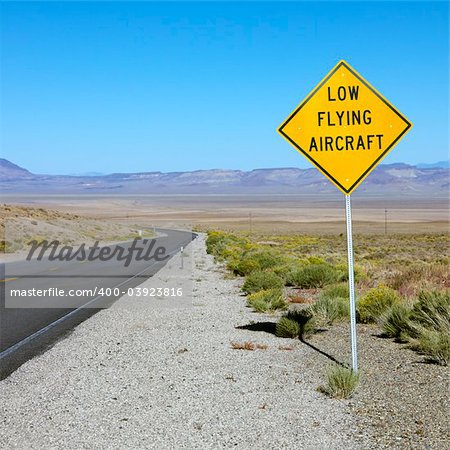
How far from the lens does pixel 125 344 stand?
9.93 metres

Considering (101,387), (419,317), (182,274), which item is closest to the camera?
(101,387)

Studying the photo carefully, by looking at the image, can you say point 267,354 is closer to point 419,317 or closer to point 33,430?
point 419,317

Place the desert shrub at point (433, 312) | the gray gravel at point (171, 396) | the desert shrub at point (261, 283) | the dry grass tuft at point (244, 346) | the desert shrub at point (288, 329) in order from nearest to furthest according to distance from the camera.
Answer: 1. the gray gravel at point (171, 396)
2. the desert shrub at point (433, 312)
3. the dry grass tuft at point (244, 346)
4. the desert shrub at point (288, 329)
5. the desert shrub at point (261, 283)

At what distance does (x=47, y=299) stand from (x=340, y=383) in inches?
430

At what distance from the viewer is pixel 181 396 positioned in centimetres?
680

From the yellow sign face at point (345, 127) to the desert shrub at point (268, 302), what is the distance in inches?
258

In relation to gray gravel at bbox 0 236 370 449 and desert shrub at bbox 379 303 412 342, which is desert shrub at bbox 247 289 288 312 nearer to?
gray gravel at bbox 0 236 370 449

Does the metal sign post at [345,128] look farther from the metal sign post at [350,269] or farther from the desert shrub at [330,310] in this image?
the desert shrub at [330,310]

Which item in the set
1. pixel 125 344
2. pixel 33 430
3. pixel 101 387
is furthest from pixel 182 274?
pixel 33 430

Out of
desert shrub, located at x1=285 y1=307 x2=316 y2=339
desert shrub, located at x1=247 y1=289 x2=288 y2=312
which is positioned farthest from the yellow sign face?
desert shrub, located at x1=247 y1=289 x2=288 y2=312

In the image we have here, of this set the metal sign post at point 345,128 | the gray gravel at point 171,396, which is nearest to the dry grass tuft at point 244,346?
the gray gravel at point 171,396

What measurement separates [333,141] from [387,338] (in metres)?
4.14

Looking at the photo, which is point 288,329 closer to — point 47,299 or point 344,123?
point 344,123

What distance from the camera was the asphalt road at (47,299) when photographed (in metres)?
10.1
